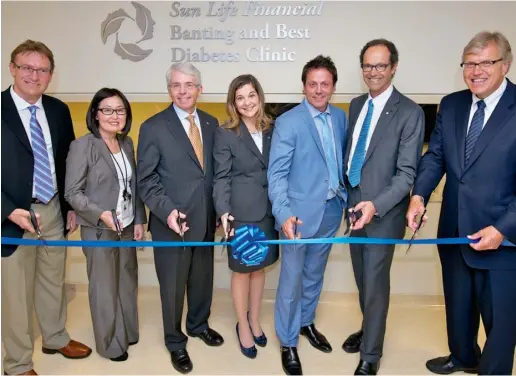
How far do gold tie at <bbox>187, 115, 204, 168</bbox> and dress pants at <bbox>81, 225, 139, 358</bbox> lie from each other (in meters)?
0.67

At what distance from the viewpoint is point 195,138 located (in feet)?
9.95

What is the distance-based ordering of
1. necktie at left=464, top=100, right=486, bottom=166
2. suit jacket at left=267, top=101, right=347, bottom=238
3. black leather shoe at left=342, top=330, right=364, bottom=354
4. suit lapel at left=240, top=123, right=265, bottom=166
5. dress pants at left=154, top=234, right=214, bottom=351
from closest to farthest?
necktie at left=464, top=100, right=486, bottom=166 < suit jacket at left=267, top=101, right=347, bottom=238 < suit lapel at left=240, top=123, right=265, bottom=166 < dress pants at left=154, top=234, right=214, bottom=351 < black leather shoe at left=342, top=330, right=364, bottom=354

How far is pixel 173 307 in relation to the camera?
121 inches

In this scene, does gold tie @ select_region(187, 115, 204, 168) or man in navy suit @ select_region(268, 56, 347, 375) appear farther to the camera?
gold tie @ select_region(187, 115, 204, 168)

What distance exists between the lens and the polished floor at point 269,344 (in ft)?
10.2

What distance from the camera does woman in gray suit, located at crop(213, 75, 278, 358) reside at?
2.92 meters

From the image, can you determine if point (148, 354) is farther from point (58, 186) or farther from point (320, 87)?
point (320, 87)

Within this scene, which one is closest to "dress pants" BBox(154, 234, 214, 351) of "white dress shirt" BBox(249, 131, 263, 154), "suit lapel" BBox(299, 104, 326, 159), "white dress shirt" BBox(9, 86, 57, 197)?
"white dress shirt" BBox(249, 131, 263, 154)

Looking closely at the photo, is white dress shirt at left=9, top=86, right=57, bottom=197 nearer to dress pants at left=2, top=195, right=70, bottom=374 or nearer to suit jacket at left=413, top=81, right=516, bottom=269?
dress pants at left=2, top=195, right=70, bottom=374

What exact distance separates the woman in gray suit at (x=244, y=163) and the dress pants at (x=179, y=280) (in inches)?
11.2

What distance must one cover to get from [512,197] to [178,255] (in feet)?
6.45

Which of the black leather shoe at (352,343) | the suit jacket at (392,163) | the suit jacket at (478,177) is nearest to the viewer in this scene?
the suit jacket at (478,177)

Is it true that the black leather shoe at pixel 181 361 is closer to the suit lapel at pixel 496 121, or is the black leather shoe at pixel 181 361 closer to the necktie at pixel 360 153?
the necktie at pixel 360 153

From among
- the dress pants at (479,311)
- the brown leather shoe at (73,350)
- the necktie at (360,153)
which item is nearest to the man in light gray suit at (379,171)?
the necktie at (360,153)
